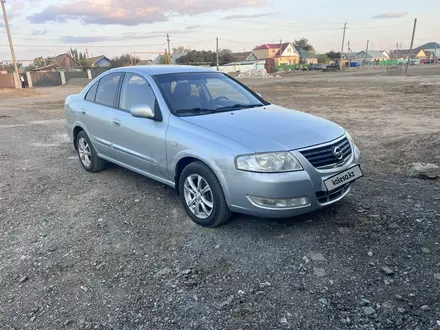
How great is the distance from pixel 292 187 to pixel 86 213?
8.52ft

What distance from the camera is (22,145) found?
28.2 ft

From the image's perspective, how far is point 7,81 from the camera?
3788 cm

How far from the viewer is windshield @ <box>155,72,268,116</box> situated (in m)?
4.31

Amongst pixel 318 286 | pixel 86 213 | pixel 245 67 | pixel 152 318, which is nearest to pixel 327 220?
pixel 318 286

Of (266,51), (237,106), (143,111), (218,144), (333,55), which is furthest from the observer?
(333,55)

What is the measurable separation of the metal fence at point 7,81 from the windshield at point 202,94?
3983 centimetres

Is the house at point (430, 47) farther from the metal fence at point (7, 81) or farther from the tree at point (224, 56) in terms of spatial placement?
the metal fence at point (7, 81)

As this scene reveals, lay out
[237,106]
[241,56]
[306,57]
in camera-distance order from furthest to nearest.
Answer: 1. [306,57]
2. [241,56]
3. [237,106]

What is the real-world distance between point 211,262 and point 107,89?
330cm

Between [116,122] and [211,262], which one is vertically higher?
[116,122]

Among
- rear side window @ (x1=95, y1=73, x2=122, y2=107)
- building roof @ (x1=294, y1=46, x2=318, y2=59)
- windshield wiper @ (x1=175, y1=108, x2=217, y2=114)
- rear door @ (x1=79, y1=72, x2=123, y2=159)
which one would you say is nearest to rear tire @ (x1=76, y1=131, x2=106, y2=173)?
rear door @ (x1=79, y1=72, x2=123, y2=159)

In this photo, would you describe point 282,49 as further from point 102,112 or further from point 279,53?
point 102,112

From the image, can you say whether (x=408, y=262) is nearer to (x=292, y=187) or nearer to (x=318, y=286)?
(x=318, y=286)

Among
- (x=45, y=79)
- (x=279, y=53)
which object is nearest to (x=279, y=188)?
(x=45, y=79)
